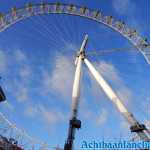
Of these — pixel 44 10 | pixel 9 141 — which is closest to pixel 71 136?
pixel 44 10

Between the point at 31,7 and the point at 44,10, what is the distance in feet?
11.7

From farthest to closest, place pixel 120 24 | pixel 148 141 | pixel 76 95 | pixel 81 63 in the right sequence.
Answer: pixel 120 24, pixel 81 63, pixel 76 95, pixel 148 141

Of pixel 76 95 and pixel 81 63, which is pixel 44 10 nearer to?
pixel 81 63

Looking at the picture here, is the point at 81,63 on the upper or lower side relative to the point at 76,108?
upper

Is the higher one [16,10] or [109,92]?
[16,10]

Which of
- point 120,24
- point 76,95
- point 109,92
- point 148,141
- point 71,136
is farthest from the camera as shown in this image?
point 120,24

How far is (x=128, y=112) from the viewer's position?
76438 millimetres

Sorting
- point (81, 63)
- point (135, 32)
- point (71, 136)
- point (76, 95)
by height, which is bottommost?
point (71, 136)

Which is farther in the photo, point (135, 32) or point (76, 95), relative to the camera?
point (135, 32)

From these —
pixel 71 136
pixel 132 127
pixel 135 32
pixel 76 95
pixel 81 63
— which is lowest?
pixel 71 136

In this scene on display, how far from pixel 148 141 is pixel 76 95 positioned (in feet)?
58.8

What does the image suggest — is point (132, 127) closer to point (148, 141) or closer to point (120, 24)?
point (148, 141)

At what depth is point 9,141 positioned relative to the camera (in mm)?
110312

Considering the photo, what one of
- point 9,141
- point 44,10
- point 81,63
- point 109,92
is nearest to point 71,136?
point 109,92
